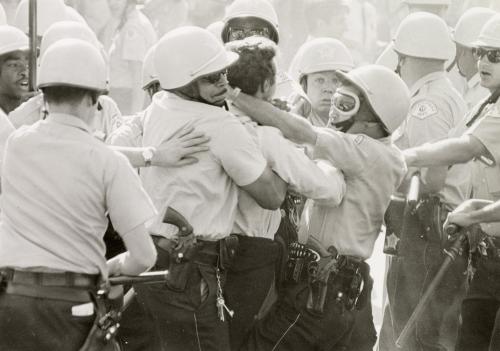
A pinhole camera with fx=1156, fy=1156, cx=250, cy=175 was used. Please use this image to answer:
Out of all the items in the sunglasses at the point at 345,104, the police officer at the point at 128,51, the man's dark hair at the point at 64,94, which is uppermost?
the man's dark hair at the point at 64,94

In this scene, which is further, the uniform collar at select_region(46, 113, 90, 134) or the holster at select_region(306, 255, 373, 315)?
the holster at select_region(306, 255, 373, 315)

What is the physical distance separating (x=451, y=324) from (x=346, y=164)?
199 cm

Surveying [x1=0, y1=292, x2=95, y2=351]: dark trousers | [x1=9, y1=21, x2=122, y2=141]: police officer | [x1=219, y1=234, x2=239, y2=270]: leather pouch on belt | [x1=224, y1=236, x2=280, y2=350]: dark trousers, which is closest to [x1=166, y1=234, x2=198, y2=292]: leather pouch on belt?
[x1=219, y1=234, x2=239, y2=270]: leather pouch on belt

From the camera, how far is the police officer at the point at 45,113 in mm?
6016

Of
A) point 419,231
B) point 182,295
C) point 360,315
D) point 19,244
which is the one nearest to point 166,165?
point 182,295

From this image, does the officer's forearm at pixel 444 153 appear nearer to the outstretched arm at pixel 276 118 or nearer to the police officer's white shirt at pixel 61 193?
the outstretched arm at pixel 276 118

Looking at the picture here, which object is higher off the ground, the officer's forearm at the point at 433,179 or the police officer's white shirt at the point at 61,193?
the police officer's white shirt at the point at 61,193

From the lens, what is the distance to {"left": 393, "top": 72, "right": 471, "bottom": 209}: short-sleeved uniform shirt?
674 cm

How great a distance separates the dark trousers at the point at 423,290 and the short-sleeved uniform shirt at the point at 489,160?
84 centimetres

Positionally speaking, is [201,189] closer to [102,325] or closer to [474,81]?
[102,325]

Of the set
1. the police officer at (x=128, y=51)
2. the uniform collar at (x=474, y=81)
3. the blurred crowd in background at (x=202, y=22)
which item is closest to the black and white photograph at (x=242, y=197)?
the uniform collar at (x=474, y=81)

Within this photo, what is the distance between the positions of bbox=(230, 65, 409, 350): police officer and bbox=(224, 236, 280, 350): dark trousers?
0.15 metres

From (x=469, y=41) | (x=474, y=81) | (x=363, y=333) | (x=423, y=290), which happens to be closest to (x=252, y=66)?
(x=363, y=333)

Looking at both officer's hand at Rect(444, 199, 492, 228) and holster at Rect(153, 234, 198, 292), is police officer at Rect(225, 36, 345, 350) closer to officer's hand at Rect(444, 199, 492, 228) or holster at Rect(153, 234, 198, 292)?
holster at Rect(153, 234, 198, 292)
